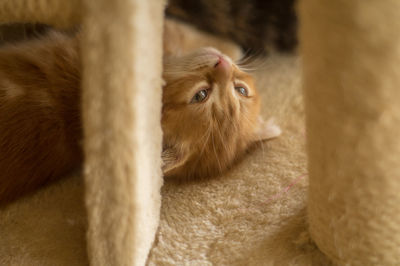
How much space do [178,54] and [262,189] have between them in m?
0.65

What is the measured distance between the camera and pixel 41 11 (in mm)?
1193

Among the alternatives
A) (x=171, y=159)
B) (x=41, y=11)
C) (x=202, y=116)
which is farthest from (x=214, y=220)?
(x=41, y=11)

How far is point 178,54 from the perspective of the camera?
1589mm

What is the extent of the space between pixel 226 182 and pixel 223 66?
40 cm

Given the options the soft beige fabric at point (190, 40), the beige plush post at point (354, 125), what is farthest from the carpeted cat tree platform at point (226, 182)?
the soft beige fabric at point (190, 40)

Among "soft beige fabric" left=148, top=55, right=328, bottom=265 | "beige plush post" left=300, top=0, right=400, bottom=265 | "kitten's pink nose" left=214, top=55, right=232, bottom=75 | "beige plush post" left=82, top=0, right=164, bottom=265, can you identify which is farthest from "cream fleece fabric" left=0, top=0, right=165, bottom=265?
"kitten's pink nose" left=214, top=55, right=232, bottom=75

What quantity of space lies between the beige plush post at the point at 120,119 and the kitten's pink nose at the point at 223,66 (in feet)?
1.50

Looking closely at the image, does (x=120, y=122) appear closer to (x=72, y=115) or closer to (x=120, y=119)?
(x=120, y=119)

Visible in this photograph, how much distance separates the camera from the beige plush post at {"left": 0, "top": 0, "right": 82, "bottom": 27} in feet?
3.83

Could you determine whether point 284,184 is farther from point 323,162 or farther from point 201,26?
point 201,26

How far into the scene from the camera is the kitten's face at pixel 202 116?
1349 mm

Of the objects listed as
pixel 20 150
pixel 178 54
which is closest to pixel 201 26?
pixel 178 54

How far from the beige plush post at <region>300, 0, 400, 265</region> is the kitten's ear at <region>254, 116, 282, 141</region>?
20.8 inches

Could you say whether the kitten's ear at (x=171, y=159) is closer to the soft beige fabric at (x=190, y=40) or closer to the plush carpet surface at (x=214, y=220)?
the plush carpet surface at (x=214, y=220)
